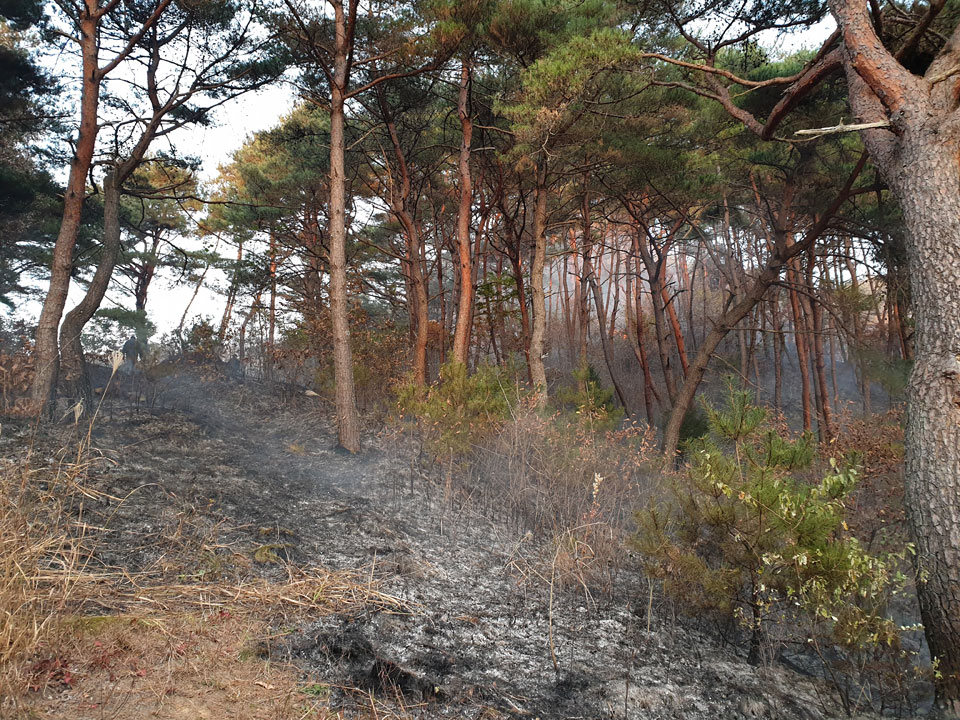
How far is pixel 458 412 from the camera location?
7.16 metres

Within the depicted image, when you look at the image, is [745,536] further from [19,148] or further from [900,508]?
[19,148]

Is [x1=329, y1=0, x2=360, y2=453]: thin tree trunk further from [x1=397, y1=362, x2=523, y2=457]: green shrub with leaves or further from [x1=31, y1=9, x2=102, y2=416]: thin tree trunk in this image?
[x1=31, y1=9, x2=102, y2=416]: thin tree trunk

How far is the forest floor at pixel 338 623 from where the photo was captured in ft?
9.36

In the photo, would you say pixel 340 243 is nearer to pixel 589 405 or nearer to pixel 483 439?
pixel 483 439

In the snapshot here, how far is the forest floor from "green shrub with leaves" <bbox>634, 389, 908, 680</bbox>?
468 mm

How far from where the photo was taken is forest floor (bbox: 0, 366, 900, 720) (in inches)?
112

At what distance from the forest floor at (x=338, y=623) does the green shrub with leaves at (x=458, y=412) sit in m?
0.73

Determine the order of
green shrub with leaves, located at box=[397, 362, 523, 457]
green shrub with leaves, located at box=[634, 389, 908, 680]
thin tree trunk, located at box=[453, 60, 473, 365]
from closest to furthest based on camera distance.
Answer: green shrub with leaves, located at box=[634, 389, 908, 680]
green shrub with leaves, located at box=[397, 362, 523, 457]
thin tree trunk, located at box=[453, 60, 473, 365]

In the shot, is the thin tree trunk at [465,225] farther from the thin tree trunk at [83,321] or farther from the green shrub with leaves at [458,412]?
the thin tree trunk at [83,321]

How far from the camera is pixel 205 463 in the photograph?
7.14 metres

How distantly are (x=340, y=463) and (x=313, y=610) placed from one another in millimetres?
4446

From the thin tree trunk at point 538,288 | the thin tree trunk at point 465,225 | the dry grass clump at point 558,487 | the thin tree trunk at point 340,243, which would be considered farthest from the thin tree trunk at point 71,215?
the thin tree trunk at point 538,288

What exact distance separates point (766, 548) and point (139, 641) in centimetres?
372

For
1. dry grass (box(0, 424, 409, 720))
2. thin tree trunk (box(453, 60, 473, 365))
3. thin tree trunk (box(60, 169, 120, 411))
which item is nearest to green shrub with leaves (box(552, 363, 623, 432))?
thin tree trunk (box(453, 60, 473, 365))
